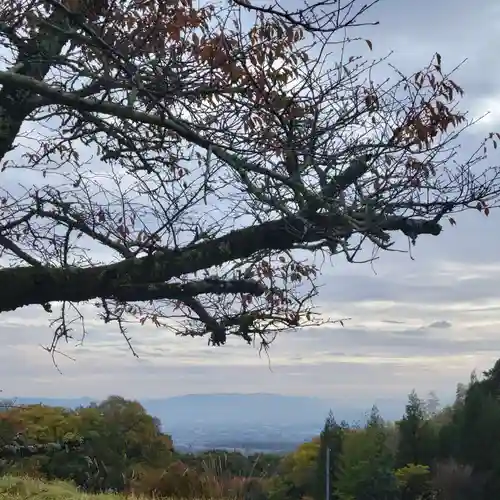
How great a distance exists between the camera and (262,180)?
13.4 ft

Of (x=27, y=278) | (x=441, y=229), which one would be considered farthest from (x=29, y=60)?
(x=441, y=229)

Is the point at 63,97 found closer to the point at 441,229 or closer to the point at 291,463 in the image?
the point at 441,229

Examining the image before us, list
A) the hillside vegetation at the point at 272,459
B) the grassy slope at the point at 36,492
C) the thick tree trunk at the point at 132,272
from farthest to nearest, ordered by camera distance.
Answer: the hillside vegetation at the point at 272,459 < the grassy slope at the point at 36,492 < the thick tree trunk at the point at 132,272

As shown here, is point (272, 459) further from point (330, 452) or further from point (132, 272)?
point (132, 272)

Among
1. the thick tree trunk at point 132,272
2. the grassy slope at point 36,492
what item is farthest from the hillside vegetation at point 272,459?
the thick tree trunk at point 132,272

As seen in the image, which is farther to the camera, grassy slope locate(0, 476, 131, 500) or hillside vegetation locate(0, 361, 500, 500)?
hillside vegetation locate(0, 361, 500, 500)

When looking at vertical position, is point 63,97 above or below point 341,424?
above

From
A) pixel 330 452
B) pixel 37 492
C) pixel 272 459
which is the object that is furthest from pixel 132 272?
pixel 330 452

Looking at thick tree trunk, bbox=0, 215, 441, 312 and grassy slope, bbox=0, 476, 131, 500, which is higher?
thick tree trunk, bbox=0, 215, 441, 312

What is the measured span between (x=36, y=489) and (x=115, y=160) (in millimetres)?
5019

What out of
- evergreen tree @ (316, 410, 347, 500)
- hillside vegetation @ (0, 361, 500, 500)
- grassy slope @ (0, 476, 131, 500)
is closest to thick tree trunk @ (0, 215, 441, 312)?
hillside vegetation @ (0, 361, 500, 500)

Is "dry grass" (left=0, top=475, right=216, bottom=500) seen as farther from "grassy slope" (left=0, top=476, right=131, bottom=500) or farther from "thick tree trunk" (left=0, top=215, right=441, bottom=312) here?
"thick tree trunk" (left=0, top=215, right=441, bottom=312)

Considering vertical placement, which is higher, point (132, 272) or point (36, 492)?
point (132, 272)

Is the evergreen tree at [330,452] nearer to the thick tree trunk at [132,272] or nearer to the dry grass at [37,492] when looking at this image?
the dry grass at [37,492]
